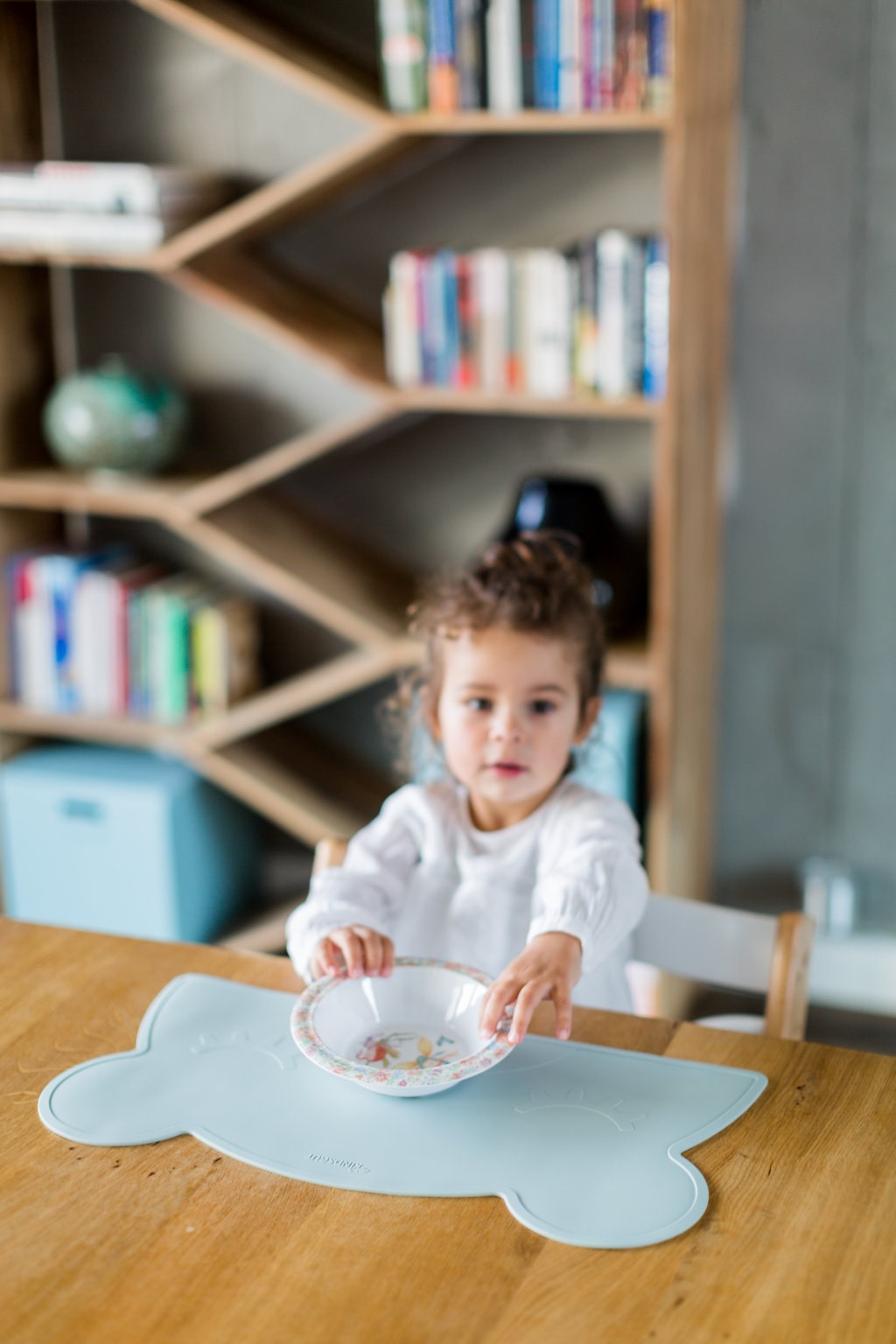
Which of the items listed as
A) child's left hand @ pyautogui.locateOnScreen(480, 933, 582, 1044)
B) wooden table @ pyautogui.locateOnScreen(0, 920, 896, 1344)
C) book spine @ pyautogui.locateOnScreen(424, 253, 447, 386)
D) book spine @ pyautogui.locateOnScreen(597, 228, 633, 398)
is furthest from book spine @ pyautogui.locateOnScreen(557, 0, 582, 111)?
wooden table @ pyautogui.locateOnScreen(0, 920, 896, 1344)

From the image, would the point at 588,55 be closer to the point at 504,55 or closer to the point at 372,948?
the point at 504,55

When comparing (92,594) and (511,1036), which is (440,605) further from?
(92,594)

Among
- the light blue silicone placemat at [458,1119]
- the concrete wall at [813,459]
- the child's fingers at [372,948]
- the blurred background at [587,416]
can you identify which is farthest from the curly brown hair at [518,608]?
the concrete wall at [813,459]

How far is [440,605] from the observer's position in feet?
5.29

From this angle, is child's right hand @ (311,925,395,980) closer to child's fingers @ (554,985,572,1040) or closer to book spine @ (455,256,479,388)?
child's fingers @ (554,985,572,1040)

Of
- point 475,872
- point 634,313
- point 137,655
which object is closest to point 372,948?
point 475,872

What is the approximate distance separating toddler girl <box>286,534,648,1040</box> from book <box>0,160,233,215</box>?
3.97 feet

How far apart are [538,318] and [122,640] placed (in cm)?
103

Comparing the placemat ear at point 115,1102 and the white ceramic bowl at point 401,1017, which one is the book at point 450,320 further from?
A: the placemat ear at point 115,1102

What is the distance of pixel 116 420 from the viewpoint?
259 centimetres

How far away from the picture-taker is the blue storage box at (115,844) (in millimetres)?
2648

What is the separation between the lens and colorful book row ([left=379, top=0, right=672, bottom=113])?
2086 millimetres

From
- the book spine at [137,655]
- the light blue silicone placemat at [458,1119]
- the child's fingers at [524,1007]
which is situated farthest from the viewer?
the book spine at [137,655]

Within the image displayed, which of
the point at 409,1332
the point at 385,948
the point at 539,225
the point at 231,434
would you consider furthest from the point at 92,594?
the point at 409,1332
